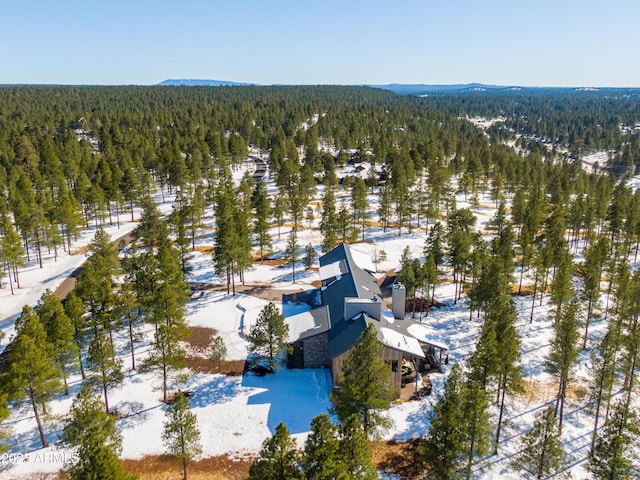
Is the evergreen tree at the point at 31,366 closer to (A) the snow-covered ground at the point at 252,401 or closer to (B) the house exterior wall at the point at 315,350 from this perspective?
(A) the snow-covered ground at the point at 252,401

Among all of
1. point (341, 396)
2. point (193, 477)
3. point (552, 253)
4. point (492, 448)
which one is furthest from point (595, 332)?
point (193, 477)

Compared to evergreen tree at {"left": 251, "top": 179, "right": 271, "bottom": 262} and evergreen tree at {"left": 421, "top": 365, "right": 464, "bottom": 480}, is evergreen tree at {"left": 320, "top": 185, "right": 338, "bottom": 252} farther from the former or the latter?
evergreen tree at {"left": 421, "top": 365, "right": 464, "bottom": 480}

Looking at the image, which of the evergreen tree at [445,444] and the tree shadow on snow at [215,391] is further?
the tree shadow on snow at [215,391]

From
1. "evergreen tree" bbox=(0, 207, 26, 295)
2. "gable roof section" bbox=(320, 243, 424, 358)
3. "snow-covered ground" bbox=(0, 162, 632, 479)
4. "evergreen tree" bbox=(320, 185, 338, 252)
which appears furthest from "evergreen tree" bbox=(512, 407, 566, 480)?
"evergreen tree" bbox=(0, 207, 26, 295)

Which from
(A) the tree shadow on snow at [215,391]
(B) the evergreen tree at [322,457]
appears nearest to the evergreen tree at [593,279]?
(B) the evergreen tree at [322,457]

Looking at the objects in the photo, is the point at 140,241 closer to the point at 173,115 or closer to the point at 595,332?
the point at 595,332

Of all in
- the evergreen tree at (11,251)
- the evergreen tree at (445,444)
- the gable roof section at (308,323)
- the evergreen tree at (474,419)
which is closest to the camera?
the evergreen tree at (445,444)
